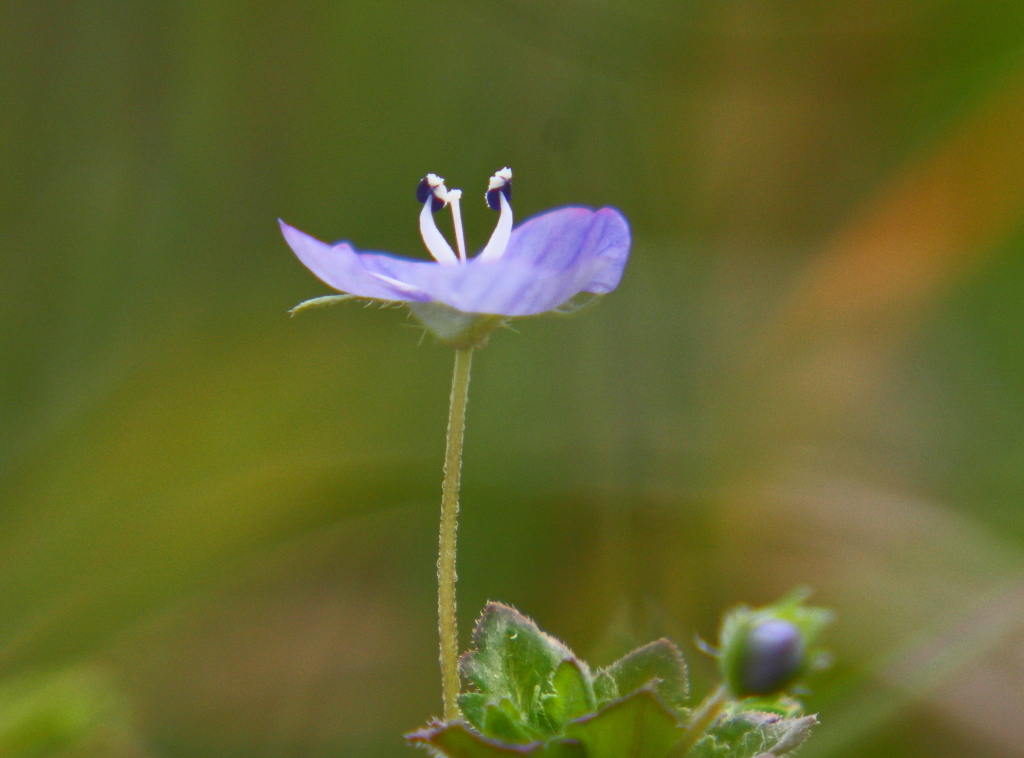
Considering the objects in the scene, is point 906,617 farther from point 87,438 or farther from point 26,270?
point 26,270

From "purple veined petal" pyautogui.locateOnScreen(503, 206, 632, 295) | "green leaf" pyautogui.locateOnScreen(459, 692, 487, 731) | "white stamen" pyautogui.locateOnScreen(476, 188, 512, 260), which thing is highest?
"white stamen" pyautogui.locateOnScreen(476, 188, 512, 260)

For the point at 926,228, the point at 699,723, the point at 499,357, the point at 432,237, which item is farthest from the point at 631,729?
the point at 926,228

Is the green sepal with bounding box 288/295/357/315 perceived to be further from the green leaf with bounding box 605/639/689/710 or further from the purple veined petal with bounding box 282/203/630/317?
the green leaf with bounding box 605/639/689/710

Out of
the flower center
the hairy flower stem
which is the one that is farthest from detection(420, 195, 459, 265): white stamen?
the hairy flower stem

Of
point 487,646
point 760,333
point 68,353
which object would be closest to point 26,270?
point 68,353

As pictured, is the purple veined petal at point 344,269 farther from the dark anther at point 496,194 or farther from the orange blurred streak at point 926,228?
the orange blurred streak at point 926,228

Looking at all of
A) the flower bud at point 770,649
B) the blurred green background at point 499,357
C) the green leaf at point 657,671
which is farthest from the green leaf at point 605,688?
the blurred green background at point 499,357
